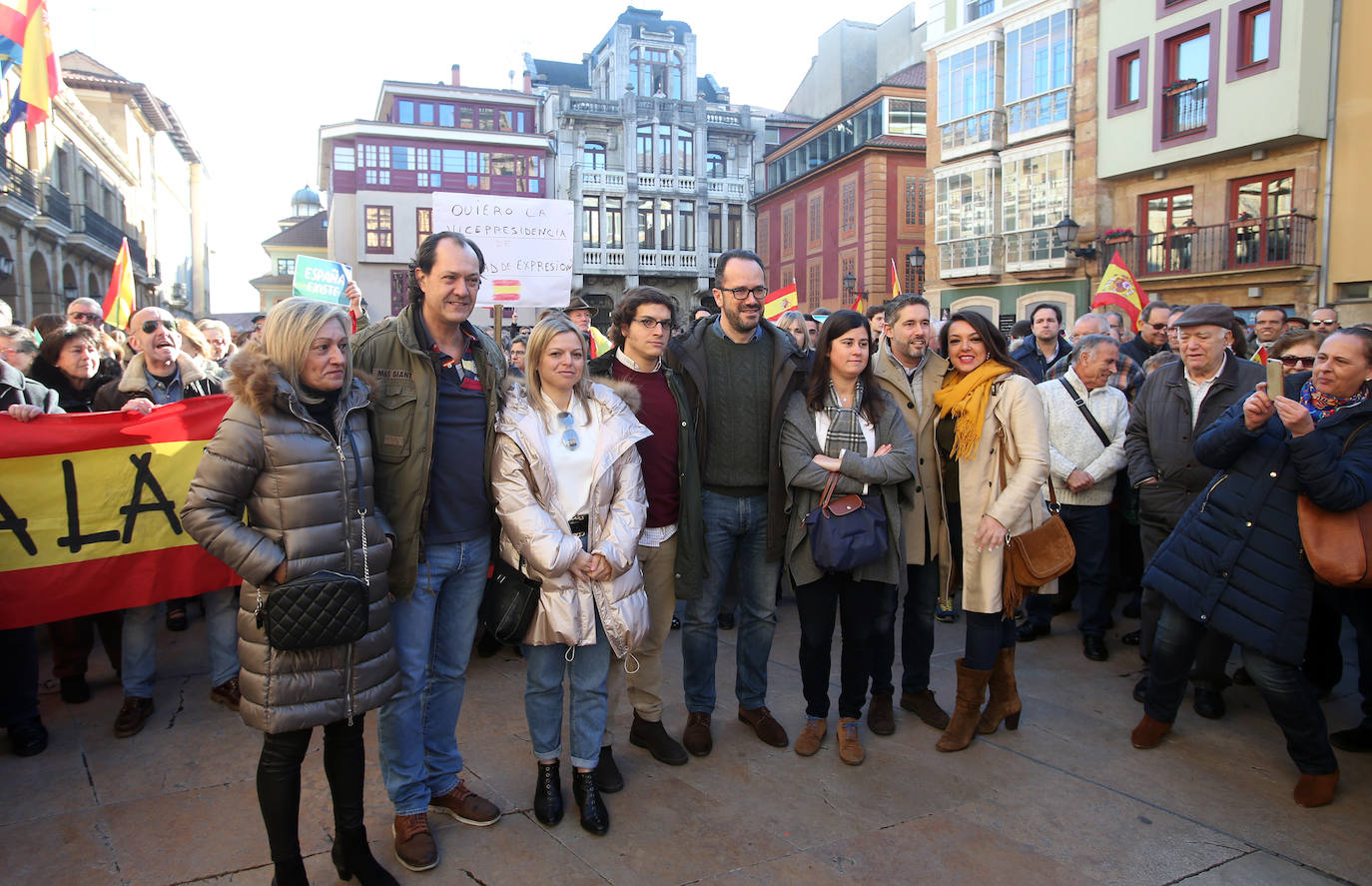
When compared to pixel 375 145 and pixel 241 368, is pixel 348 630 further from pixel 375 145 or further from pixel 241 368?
pixel 375 145

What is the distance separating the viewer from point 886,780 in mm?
3818

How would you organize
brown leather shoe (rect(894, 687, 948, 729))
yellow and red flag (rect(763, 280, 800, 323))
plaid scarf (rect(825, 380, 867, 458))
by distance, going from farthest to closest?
1. yellow and red flag (rect(763, 280, 800, 323))
2. brown leather shoe (rect(894, 687, 948, 729))
3. plaid scarf (rect(825, 380, 867, 458))

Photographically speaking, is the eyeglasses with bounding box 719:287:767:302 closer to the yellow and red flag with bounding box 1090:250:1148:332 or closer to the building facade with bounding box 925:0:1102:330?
the yellow and red flag with bounding box 1090:250:1148:332

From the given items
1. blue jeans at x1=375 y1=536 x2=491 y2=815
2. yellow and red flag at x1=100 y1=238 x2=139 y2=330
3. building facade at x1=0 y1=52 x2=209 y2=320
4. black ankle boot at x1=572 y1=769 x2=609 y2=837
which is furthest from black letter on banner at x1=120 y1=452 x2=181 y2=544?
building facade at x1=0 y1=52 x2=209 y2=320

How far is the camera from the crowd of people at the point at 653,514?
2879 millimetres

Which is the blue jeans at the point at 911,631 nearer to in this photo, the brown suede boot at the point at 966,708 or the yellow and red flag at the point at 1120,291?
the brown suede boot at the point at 966,708

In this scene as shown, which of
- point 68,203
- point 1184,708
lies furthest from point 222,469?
point 68,203

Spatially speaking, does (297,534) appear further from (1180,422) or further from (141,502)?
(1180,422)

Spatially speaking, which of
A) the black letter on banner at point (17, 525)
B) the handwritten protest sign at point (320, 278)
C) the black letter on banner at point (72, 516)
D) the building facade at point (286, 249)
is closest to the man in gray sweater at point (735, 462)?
the black letter on banner at point (72, 516)

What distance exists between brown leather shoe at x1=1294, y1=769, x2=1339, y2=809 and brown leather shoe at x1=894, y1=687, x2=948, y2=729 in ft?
4.83

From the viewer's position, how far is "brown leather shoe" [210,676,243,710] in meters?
4.57

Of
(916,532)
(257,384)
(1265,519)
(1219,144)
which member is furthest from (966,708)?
(1219,144)

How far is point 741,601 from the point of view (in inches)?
170

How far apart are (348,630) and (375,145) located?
133 ft
